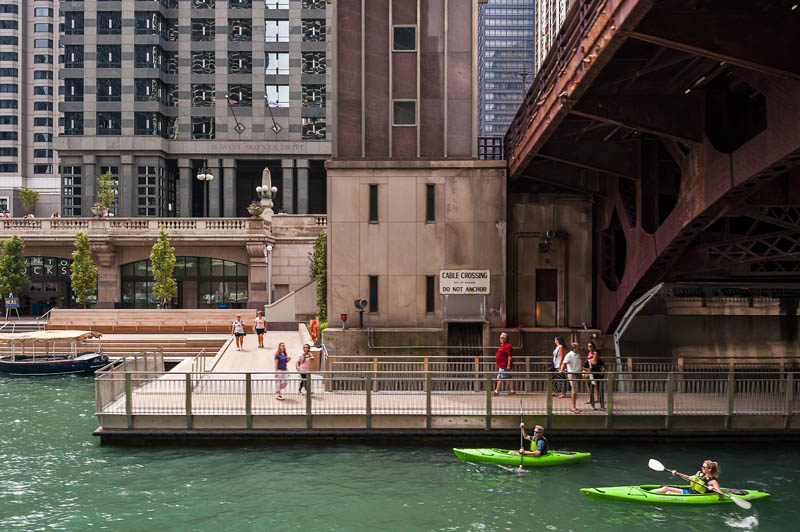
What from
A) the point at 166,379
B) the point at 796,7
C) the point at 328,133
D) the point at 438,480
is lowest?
the point at 438,480

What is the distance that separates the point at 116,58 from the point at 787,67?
67.4 m

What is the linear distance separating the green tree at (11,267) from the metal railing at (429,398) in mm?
33043

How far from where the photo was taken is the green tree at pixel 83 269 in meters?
46.2

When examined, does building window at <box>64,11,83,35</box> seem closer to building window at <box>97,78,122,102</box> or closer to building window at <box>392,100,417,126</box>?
building window at <box>97,78,122,102</box>

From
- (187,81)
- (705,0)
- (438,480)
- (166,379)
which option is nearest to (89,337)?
(166,379)

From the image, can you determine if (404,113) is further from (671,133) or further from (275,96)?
(275,96)

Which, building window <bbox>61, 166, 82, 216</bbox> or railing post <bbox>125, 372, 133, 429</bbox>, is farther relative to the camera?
building window <bbox>61, 166, 82, 216</bbox>

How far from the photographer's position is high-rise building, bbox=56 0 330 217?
6744cm

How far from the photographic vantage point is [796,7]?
11.6 metres

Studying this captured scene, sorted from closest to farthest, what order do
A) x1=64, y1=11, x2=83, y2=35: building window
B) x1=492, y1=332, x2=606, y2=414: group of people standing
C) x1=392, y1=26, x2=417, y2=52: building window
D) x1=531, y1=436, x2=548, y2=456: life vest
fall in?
x1=531, y1=436, x2=548, y2=456: life vest, x1=492, y1=332, x2=606, y2=414: group of people standing, x1=392, y1=26, x2=417, y2=52: building window, x1=64, y1=11, x2=83, y2=35: building window

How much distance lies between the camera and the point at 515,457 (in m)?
17.6

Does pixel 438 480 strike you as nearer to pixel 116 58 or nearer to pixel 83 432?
pixel 83 432

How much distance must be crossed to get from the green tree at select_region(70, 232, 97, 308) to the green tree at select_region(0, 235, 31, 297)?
4042 mm

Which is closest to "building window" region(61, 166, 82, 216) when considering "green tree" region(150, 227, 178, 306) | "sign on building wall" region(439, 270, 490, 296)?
"green tree" region(150, 227, 178, 306)
